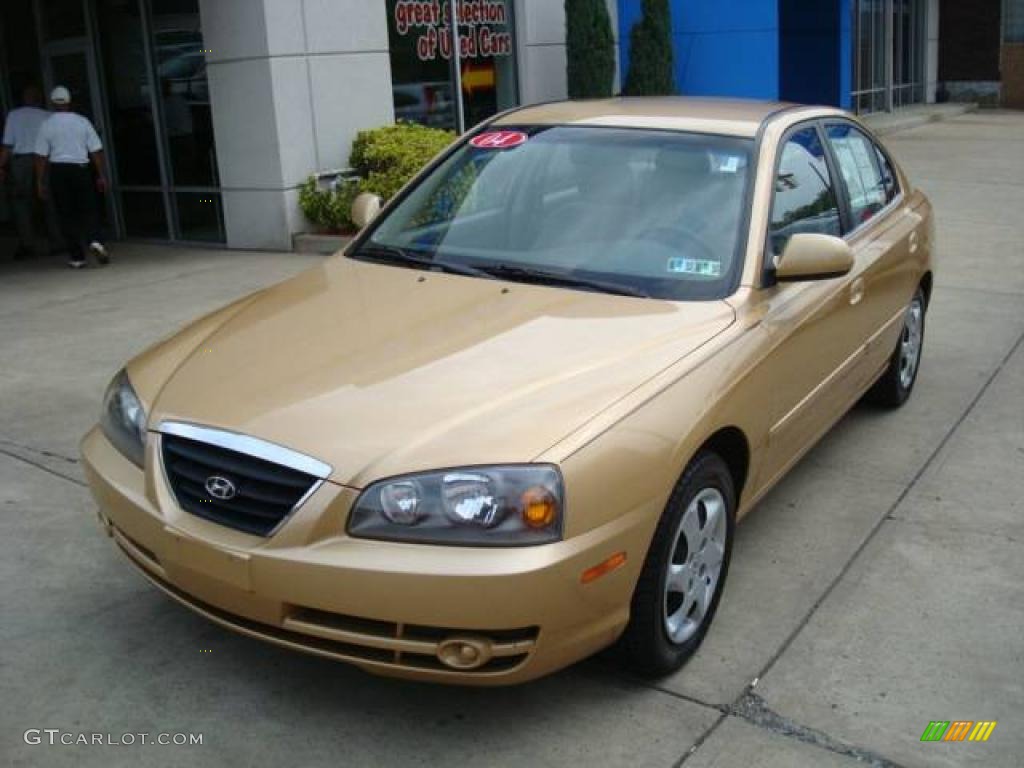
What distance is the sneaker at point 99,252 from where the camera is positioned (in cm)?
1097

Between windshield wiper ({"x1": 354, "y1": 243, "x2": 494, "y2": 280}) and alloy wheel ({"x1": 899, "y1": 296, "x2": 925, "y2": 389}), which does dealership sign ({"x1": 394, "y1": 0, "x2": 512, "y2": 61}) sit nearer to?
alloy wheel ({"x1": 899, "y1": 296, "x2": 925, "y2": 389})

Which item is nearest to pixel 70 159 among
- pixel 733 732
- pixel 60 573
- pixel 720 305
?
→ pixel 60 573

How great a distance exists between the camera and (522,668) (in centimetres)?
300

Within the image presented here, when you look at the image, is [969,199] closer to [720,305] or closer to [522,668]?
[720,305]

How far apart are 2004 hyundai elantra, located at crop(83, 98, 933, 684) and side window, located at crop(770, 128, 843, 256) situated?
0.02m

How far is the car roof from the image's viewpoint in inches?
178

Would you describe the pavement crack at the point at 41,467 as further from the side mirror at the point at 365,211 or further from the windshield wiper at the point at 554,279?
the windshield wiper at the point at 554,279

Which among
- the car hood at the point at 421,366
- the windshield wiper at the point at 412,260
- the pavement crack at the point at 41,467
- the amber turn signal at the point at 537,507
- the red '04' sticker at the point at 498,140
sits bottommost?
the pavement crack at the point at 41,467

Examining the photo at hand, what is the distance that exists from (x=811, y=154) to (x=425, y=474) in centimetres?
271

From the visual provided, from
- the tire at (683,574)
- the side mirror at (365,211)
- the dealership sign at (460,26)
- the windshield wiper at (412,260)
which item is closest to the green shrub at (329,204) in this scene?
the dealership sign at (460,26)

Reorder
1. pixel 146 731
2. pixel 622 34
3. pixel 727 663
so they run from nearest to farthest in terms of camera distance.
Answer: pixel 146 731
pixel 727 663
pixel 622 34

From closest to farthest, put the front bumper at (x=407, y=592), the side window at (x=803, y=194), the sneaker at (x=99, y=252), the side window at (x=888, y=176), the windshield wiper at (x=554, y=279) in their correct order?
the front bumper at (x=407, y=592) → the windshield wiper at (x=554, y=279) → the side window at (x=803, y=194) → the side window at (x=888, y=176) → the sneaker at (x=99, y=252)

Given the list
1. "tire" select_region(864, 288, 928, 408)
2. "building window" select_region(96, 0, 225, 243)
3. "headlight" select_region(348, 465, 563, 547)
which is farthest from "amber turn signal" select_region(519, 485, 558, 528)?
"building window" select_region(96, 0, 225, 243)

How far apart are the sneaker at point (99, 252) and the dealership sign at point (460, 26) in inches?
157
